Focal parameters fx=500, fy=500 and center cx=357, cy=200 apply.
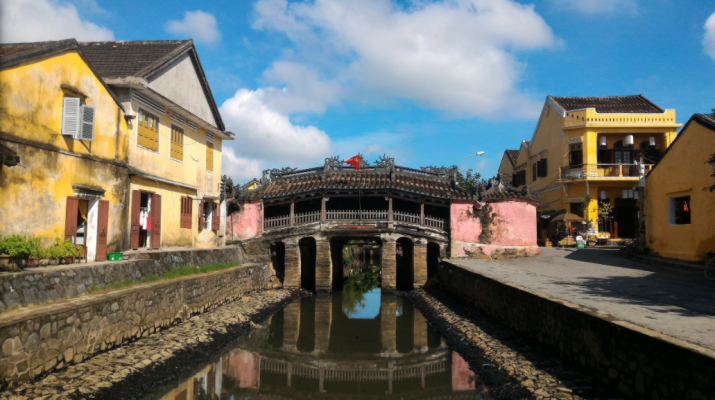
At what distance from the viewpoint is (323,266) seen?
72.9ft

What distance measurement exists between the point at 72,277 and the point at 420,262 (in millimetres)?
15390

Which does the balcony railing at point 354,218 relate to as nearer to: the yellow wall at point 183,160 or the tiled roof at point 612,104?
the yellow wall at point 183,160

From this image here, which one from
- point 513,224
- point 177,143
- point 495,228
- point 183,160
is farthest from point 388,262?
point 177,143

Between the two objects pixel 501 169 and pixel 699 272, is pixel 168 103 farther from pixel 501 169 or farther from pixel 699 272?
pixel 501 169

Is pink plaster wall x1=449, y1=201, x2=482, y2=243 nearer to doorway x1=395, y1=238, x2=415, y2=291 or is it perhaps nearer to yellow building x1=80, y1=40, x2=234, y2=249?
doorway x1=395, y1=238, x2=415, y2=291

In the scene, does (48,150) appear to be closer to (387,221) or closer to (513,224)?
(387,221)

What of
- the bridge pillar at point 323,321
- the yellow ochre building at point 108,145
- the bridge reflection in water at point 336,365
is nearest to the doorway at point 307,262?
Answer: the bridge pillar at point 323,321

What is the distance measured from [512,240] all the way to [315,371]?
13431 mm

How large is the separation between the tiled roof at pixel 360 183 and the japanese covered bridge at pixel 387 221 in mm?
46

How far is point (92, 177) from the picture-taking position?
40.5 feet

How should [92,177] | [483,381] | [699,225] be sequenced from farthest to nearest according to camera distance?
[699,225]
[92,177]
[483,381]

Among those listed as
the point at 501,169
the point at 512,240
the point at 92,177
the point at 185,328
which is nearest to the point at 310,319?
the point at 185,328

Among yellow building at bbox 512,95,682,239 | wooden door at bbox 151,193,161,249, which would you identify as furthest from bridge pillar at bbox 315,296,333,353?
yellow building at bbox 512,95,682,239

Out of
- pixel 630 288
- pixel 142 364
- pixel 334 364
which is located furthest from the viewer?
pixel 334 364
